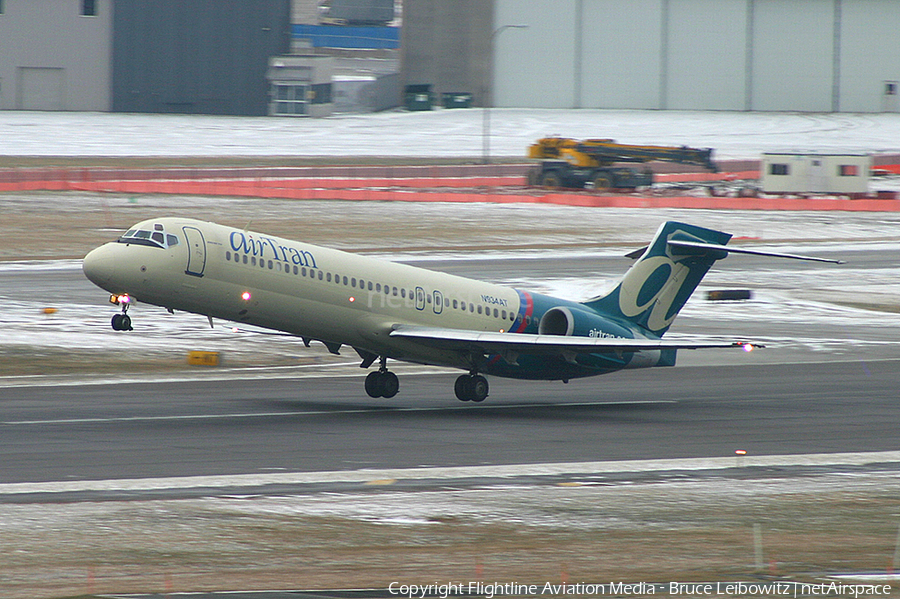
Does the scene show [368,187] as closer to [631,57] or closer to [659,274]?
[659,274]

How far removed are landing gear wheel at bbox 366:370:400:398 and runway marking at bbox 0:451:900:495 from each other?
7250mm

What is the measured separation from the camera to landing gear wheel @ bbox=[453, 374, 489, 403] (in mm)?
28172

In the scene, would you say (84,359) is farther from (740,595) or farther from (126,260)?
(740,595)

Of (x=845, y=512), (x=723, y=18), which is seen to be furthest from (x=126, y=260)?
(x=723, y=18)

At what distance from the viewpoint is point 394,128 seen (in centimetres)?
11581

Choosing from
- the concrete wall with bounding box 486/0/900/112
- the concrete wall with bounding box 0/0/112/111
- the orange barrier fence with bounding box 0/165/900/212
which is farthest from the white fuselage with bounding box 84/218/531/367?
the concrete wall with bounding box 486/0/900/112

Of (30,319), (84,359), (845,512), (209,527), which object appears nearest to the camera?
(209,527)

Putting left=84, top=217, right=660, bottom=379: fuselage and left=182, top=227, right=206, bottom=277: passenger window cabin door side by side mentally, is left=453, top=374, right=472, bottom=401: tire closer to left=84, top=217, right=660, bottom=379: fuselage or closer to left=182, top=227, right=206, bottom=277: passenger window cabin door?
left=84, top=217, right=660, bottom=379: fuselage

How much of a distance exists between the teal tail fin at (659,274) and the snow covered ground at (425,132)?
2719 inches

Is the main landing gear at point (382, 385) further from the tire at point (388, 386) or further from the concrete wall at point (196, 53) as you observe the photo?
the concrete wall at point (196, 53)

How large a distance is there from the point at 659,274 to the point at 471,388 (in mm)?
6332

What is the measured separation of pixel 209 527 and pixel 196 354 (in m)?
18.4

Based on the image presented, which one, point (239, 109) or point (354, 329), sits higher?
point (239, 109)

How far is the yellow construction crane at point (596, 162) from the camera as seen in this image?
77.1 m
